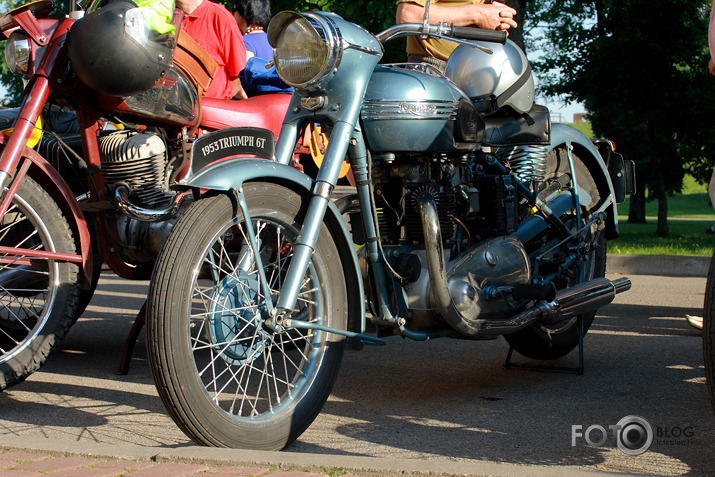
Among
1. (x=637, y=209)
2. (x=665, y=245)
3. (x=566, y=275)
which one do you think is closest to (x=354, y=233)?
(x=566, y=275)

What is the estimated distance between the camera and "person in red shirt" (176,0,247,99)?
18.4 ft

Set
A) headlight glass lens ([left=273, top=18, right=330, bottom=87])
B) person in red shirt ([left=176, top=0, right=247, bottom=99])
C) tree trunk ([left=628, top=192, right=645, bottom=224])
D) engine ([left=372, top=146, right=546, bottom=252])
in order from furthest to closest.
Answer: tree trunk ([left=628, top=192, right=645, bottom=224]) < person in red shirt ([left=176, top=0, right=247, bottom=99]) < engine ([left=372, top=146, right=546, bottom=252]) < headlight glass lens ([left=273, top=18, right=330, bottom=87])

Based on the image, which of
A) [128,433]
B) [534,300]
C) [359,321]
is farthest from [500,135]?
[128,433]

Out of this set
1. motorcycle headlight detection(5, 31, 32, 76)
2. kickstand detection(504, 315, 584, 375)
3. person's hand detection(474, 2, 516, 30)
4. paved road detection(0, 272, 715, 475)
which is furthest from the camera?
kickstand detection(504, 315, 584, 375)

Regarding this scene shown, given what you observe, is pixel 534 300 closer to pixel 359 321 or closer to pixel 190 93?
pixel 359 321

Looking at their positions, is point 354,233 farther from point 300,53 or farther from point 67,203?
point 67,203

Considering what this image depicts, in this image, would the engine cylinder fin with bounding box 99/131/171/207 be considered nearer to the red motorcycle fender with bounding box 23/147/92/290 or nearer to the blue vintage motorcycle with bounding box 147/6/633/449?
the red motorcycle fender with bounding box 23/147/92/290

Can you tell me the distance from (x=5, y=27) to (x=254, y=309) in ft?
6.61

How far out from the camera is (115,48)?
4023mm

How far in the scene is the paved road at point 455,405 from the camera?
3.29 m

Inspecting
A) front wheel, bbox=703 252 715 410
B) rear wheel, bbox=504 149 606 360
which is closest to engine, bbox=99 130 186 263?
rear wheel, bbox=504 149 606 360

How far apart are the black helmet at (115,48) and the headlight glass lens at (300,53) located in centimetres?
88

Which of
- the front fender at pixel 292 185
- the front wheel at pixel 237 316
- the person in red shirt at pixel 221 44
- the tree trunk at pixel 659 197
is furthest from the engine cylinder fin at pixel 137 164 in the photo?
the tree trunk at pixel 659 197

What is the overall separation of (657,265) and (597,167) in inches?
235
